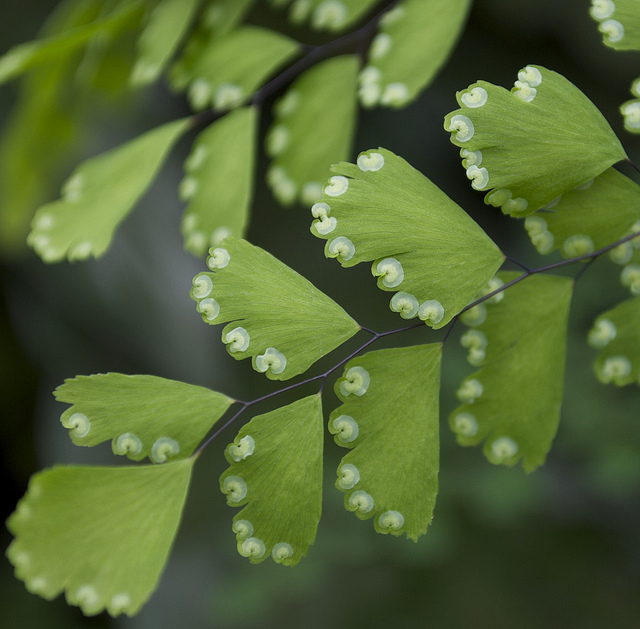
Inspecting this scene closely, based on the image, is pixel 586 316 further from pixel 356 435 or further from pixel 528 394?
pixel 356 435

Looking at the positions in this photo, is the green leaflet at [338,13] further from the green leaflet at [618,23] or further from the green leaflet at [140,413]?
the green leaflet at [140,413]

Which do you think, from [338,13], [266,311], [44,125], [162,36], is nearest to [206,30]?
[162,36]

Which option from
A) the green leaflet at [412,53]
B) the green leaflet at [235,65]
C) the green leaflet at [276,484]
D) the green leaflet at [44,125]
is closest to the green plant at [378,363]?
the green leaflet at [276,484]

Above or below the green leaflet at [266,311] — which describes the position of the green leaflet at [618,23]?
above

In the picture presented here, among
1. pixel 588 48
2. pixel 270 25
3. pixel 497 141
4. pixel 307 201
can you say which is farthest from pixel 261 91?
pixel 588 48

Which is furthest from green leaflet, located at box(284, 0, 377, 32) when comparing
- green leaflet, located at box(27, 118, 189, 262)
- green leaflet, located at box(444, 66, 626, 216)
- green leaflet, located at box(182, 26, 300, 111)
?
green leaflet, located at box(444, 66, 626, 216)

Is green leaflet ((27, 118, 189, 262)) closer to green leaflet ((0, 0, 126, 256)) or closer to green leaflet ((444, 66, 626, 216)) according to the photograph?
green leaflet ((0, 0, 126, 256))

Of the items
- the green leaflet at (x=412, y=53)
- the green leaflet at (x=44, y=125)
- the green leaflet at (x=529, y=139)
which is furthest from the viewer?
the green leaflet at (x=44, y=125)

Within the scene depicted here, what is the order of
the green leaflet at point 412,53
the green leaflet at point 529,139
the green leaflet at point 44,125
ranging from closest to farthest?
1. the green leaflet at point 529,139
2. the green leaflet at point 412,53
3. the green leaflet at point 44,125
